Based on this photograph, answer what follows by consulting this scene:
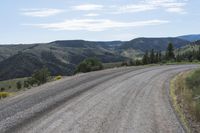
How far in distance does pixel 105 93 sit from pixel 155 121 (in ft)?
25.7

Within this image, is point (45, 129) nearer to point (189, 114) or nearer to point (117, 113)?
point (117, 113)

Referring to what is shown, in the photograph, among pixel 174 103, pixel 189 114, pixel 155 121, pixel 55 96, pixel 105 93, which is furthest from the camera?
pixel 105 93

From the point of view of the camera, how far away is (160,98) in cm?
1877

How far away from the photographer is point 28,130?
34.6 feet

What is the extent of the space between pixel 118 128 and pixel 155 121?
1.93 meters

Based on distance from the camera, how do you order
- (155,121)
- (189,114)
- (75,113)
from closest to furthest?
(155,121)
(75,113)
(189,114)

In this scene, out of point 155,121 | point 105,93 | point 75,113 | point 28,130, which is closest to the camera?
point 28,130

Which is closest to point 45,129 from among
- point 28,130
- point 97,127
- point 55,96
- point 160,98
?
point 28,130

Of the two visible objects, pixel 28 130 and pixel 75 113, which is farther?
pixel 75 113

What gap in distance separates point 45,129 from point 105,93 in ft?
31.8

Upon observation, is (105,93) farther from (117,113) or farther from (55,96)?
(117,113)

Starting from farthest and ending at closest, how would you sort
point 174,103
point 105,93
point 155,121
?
point 105,93 < point 174,103 < point 155,121

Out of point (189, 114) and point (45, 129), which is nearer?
point (45, 129)

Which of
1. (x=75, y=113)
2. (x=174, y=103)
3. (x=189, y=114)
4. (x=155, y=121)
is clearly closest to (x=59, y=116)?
(x=75, y=113)
